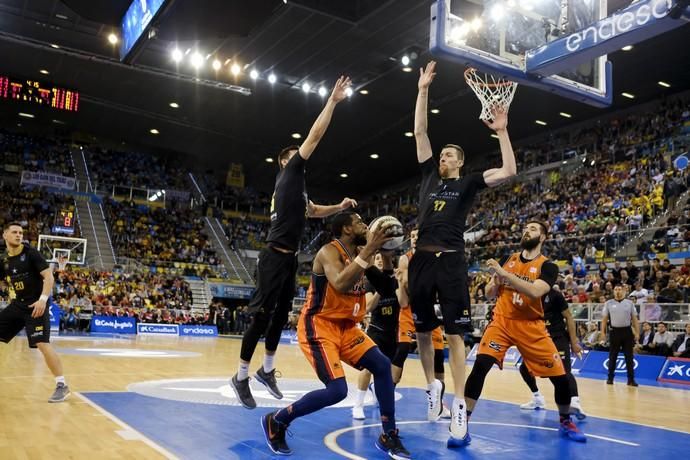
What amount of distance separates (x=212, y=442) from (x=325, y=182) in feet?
119

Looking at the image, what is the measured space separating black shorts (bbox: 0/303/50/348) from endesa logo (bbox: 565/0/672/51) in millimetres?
6827

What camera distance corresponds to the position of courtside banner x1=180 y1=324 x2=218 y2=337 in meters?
25.5

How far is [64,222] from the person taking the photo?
29.3 m

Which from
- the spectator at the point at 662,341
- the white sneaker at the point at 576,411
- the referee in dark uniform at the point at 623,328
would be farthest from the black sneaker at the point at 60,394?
the spectator at the point at 662,341

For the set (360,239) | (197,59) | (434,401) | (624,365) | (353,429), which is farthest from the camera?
(197,59)

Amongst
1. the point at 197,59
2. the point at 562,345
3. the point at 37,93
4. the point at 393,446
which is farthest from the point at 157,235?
the point at 393,446

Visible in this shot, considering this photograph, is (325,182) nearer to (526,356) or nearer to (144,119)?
(144,119)

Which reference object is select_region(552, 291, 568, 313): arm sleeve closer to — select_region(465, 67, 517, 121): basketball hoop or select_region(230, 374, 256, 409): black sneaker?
select_region(465, 67, 517, 121): basketball hoop

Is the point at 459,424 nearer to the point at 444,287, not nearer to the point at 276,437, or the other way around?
the point at 444,287

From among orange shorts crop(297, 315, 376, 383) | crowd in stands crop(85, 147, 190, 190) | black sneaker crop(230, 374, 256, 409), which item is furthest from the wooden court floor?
crowd in stands crop(85, 147, 190, 190)

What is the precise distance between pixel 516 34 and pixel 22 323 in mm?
6934

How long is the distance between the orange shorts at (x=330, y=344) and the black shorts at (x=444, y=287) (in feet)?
2.57

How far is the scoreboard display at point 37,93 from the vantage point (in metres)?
25.1

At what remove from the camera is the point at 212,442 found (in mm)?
4820
